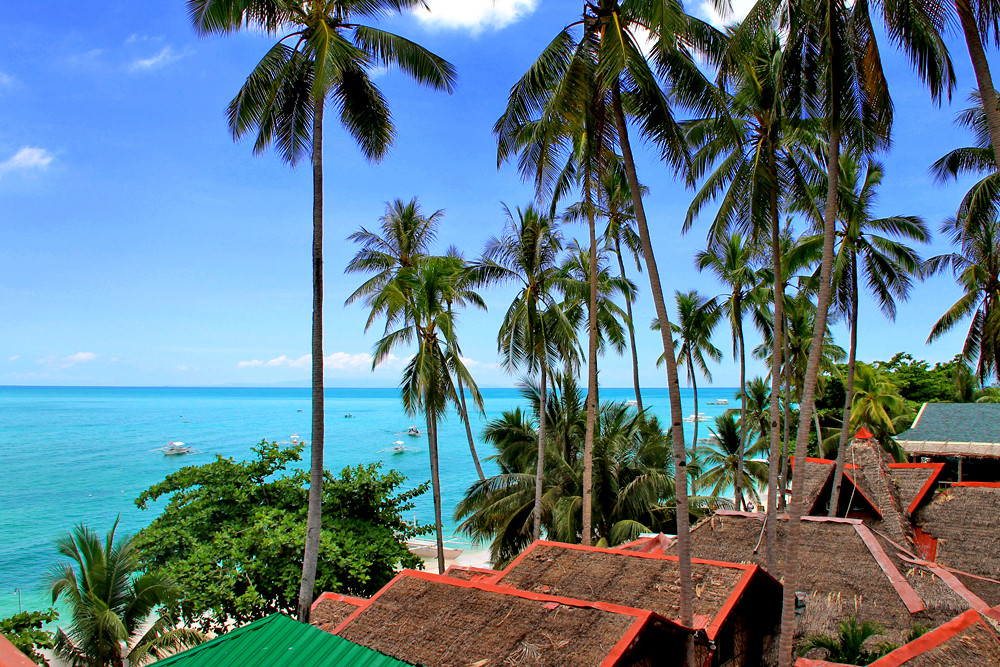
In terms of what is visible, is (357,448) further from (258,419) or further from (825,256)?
(825,256)

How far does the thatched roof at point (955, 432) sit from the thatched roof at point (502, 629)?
2065 cm

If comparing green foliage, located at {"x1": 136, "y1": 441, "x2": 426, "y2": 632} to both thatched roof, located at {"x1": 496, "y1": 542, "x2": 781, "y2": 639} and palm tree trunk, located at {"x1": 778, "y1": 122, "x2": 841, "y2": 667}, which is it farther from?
palm tree trunk, located at {"x1": 778, "y1": 122, "x2": 841, "y2": 667}

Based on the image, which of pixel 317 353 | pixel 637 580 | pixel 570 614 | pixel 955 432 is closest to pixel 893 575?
pixel 637 580

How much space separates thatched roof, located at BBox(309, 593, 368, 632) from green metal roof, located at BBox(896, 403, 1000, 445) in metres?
23.4

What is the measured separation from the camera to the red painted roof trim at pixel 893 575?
10.9m

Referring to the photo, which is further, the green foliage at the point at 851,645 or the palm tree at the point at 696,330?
the palm tree at the point at 696,330

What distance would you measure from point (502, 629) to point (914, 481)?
15514mm

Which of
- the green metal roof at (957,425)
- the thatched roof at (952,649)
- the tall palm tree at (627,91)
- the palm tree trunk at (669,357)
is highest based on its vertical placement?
the tall palm tree at (627,91)

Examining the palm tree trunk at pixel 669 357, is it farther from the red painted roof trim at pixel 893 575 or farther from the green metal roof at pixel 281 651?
the red painted roof trim at pixel 893 575

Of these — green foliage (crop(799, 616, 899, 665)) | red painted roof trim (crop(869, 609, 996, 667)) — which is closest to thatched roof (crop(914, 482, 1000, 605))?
green foliage (crop(799, 616, 899, 665))

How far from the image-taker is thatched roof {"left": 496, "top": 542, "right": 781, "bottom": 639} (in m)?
8.70

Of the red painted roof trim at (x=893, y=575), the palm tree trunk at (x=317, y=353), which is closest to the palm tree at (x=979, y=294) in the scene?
the red painted roof trim at (x=893, y=575)

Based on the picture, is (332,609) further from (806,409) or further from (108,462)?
(108,462)

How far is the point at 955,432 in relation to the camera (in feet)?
79.6
